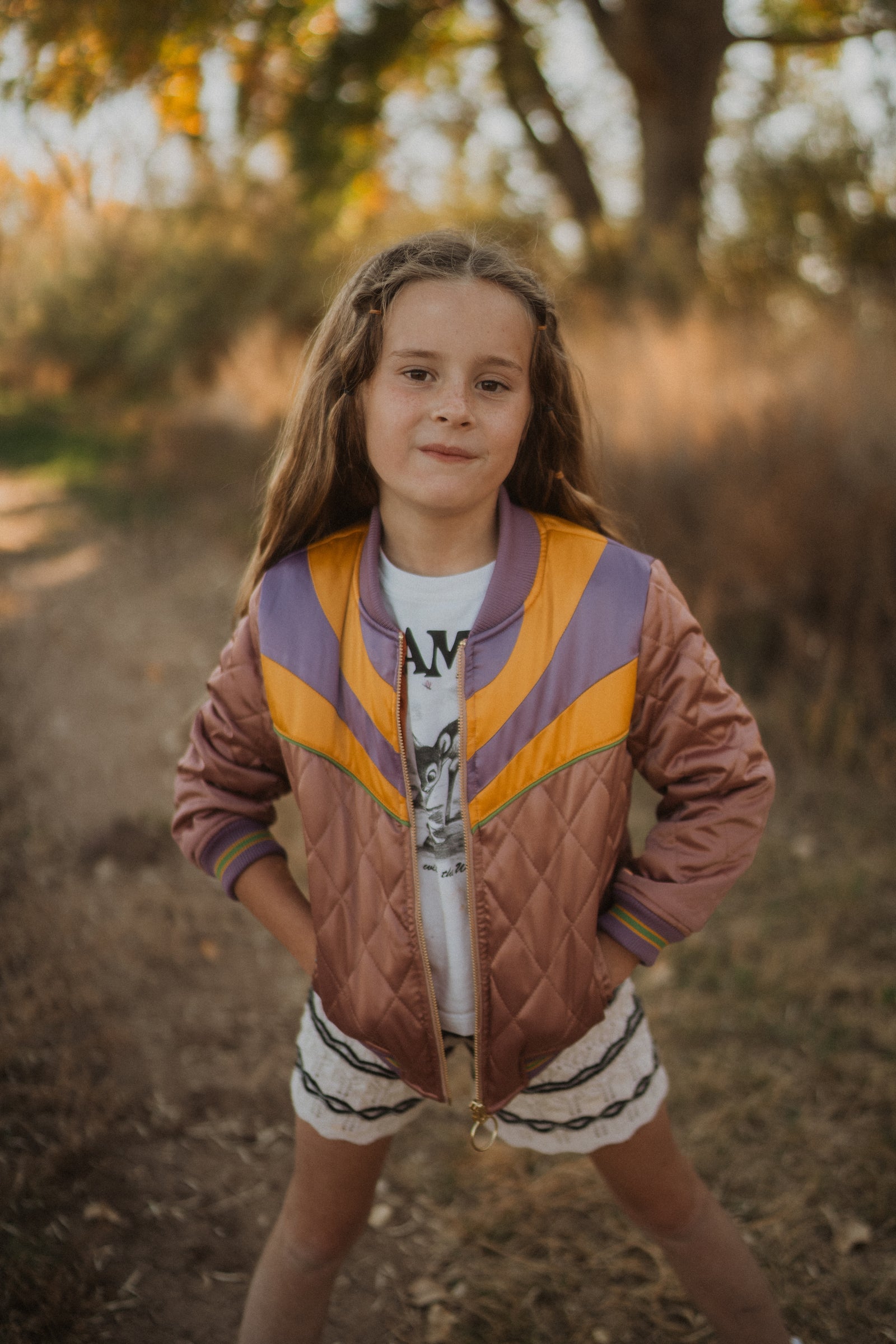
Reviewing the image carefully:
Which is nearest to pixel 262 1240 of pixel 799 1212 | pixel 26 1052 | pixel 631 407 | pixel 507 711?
pixel 26 1052

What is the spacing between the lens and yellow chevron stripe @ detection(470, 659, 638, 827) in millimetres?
1392

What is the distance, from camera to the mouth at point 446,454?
55.8 inches

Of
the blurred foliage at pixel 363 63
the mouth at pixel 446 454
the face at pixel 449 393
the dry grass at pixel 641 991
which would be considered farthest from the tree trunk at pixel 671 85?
the mouth at pixel 446 454

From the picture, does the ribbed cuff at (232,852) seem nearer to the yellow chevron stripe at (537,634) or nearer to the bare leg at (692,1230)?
the yellow chevron stripe at (537,634)

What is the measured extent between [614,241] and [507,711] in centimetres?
945

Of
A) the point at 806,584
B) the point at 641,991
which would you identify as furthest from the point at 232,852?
the point at 806,584

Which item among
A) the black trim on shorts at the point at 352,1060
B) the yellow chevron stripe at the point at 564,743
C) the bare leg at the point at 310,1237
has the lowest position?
the bare leg at the point at 310,1237

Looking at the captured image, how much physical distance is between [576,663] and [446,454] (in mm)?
372

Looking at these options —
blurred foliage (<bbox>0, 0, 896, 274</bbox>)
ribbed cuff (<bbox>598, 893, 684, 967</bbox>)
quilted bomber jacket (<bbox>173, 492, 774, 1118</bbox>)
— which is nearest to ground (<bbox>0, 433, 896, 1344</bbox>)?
quilted bomber jacket (<bbox>173, 492, 774, 1118</bbox>)

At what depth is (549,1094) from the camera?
1540 millimetres

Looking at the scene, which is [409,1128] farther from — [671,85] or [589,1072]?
[671,85]

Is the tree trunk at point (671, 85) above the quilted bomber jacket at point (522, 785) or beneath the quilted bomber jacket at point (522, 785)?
above

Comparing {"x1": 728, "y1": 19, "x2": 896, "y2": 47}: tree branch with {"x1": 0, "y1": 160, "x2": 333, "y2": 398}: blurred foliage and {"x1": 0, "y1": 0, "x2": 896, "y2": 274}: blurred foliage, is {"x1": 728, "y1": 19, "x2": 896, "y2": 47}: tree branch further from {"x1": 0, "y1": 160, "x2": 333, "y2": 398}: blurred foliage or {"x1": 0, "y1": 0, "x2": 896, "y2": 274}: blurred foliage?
{"x1": 0, "y1": 160, "x2": 333, "y2": 398}: blurred foliage

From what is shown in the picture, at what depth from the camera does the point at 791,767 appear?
4.04 meters
